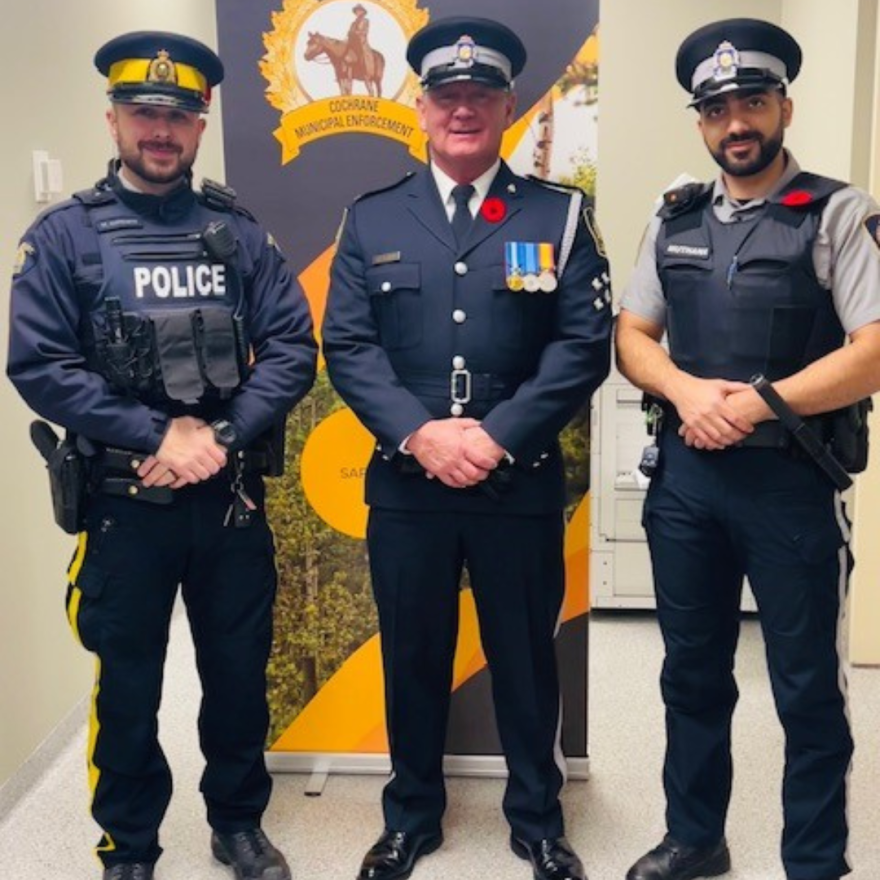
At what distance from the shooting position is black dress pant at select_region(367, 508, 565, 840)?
232cm

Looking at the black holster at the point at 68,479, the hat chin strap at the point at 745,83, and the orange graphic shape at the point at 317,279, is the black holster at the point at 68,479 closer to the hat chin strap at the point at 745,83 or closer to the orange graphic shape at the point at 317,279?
the orange graphic shape at the point at 317,279

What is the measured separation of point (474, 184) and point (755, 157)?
572 millimetres

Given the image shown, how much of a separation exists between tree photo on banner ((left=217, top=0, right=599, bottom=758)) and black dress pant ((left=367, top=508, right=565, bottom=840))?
405 mm

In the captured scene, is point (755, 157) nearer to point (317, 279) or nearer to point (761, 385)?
point (761, 385)

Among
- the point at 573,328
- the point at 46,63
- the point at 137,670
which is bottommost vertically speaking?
the point at 137,670

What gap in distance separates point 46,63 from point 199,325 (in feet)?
4.27

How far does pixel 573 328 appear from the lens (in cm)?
229

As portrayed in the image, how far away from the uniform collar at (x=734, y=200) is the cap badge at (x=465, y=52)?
56cm

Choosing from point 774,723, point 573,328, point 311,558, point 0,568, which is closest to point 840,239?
point 573,328

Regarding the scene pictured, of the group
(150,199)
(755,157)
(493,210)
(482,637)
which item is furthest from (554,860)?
(150,199)

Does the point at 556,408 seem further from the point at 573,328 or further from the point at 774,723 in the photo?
the point at 774,723

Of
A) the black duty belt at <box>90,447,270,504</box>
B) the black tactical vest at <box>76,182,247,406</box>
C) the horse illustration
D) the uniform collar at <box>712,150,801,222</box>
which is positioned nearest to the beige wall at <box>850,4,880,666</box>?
the uniform collar at <box>712,150,801,222</box>

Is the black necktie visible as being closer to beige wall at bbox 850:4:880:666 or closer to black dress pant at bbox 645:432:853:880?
black dress pant at bbox 645:432:853:880

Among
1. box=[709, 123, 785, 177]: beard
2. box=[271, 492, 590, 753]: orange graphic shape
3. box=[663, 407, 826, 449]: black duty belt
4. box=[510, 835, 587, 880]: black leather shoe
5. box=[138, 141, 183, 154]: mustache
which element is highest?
box=[138, 141, 183, 154]: mustache
